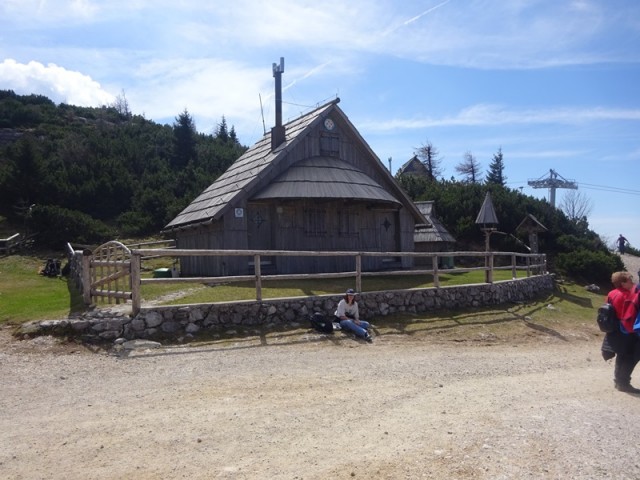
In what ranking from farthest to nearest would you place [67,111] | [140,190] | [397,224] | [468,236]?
[67,111]
[140,190]
[468,236]
[397,224]

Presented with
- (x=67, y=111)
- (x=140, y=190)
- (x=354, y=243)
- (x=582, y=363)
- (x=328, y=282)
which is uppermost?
(x=67, y=111)

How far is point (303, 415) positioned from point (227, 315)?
5.29 meters

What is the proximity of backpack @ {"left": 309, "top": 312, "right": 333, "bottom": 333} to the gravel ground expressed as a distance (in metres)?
1.08

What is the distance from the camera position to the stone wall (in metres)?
9.63

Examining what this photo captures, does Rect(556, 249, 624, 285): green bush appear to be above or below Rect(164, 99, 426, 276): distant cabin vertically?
below

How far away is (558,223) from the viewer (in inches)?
1438

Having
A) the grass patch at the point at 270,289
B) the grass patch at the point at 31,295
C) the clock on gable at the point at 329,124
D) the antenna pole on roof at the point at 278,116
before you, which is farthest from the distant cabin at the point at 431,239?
the grass patch at the point at 31,295

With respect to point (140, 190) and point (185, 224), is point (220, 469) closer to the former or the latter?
point (185, 224)

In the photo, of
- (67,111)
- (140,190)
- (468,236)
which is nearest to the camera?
(468,236)

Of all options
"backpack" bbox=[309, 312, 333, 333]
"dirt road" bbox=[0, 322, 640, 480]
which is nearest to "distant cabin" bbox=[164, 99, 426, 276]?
"backpack" bbox=[309, 312, 333, 333]

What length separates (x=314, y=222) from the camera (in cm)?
1888

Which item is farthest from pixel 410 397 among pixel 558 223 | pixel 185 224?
pixel 558 223

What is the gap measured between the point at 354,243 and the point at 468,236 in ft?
58.2

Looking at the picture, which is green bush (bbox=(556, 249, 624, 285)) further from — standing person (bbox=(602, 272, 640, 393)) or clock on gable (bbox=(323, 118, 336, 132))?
standing person (bbox=(602, 272, 640, 393))
